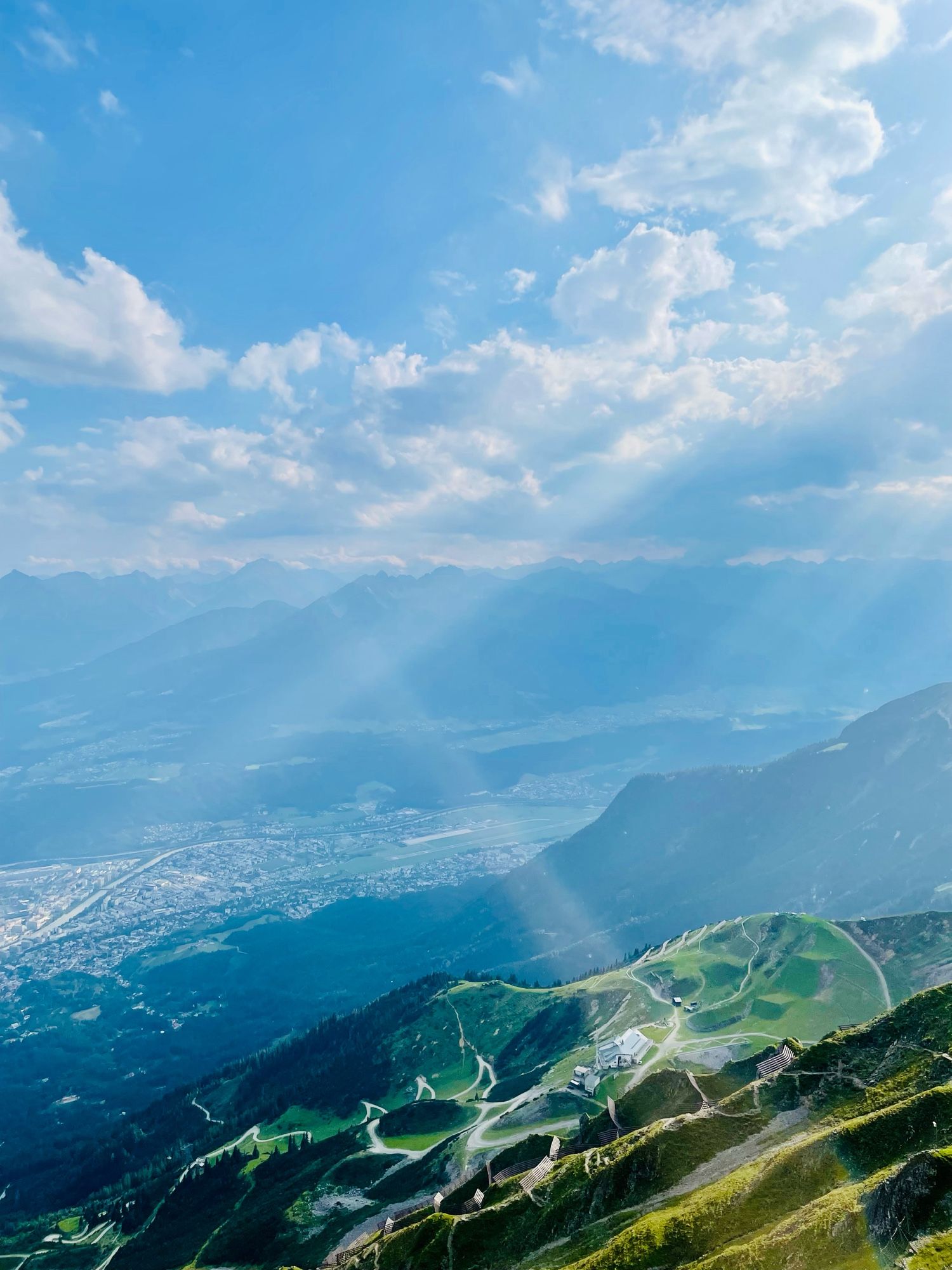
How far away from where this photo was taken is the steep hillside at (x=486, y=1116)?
2085 inches

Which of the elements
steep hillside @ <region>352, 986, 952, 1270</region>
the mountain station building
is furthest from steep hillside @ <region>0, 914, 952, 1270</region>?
the mountain station building

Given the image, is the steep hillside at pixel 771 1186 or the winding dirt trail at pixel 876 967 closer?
the steep hillside at pixel 771 1186

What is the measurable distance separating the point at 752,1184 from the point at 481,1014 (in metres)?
144

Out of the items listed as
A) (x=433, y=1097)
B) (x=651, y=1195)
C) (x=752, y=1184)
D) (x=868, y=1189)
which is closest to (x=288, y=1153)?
(x=433, y=1097)

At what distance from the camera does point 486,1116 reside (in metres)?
120

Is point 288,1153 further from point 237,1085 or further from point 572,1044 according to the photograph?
point 237,1085

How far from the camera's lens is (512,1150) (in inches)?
2928

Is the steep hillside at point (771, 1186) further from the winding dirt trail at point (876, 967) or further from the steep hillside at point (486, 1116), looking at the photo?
the winding dirt trail at point (876, 967)

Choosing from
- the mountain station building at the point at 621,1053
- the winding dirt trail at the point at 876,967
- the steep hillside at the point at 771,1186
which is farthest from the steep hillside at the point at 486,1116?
the mountain station building at the point at 621,1053

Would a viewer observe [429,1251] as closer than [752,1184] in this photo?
No

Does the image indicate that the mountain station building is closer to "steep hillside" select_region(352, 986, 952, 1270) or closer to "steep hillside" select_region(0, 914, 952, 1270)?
"steep hillside" select_region(0, 914, 952, 1270)

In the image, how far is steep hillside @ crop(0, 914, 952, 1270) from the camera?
5297cm

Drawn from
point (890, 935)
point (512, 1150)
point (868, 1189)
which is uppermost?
point (868, 1189)

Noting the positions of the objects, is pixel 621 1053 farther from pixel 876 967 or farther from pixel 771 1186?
pixel 771 1186
